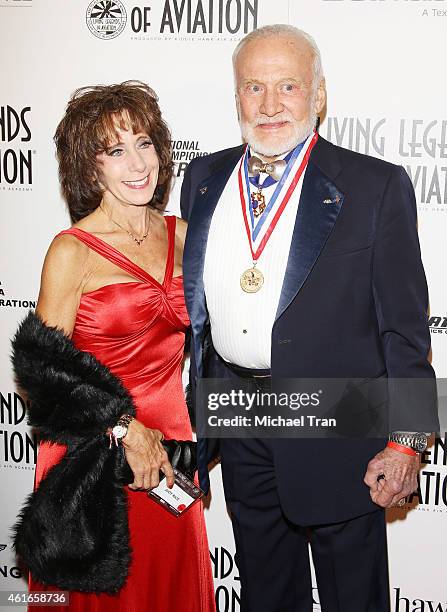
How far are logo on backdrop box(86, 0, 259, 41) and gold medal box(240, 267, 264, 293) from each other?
45.2 inches

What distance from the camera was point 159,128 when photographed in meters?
2.28

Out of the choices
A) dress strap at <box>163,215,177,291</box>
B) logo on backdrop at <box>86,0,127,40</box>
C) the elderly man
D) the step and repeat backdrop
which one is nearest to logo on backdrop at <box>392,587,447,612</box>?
the step and repeat backdrop

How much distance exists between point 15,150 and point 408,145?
1.64 meters

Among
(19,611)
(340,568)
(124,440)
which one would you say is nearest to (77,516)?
(124,440)

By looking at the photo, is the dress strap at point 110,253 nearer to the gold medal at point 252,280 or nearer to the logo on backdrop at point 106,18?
the gold medal at point 252,280

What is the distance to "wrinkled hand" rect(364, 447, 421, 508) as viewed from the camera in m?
2.02

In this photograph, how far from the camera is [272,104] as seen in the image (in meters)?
2.07

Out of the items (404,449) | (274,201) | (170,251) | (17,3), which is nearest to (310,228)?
(274,201)

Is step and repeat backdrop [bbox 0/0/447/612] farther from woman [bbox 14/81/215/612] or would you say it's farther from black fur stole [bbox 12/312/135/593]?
black fur stole [bbox 12/312/135/593]

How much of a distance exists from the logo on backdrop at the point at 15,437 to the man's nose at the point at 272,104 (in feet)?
5.97

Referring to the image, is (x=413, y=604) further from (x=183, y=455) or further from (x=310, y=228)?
(x=310, y=228)

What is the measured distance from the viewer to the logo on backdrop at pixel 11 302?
3090 mm

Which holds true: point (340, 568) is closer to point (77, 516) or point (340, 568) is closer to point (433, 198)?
point (77, 516)

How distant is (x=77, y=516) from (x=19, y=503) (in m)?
1.34
